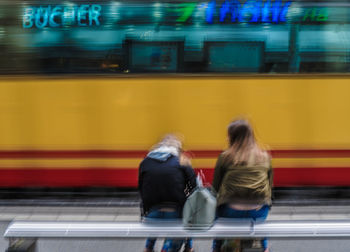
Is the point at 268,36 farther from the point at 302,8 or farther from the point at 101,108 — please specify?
the point at 101,108

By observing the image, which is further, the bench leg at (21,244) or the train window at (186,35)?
the train window at (186,35)

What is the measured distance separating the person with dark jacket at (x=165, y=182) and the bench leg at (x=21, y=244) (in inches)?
37.3

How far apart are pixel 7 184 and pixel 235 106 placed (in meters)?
3.42

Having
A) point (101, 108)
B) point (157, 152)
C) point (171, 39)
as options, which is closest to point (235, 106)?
point (171, 39)

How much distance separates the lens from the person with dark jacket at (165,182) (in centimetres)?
420

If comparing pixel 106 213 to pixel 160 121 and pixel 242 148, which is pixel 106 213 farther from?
pixel 242 148

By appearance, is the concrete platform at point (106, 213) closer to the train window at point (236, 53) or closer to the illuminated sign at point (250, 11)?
the train window at point (236, 53)

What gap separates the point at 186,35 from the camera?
23.7 ft

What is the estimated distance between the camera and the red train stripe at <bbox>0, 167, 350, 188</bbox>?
730 centimetres

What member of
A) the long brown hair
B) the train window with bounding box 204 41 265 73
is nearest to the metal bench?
the long brown hair

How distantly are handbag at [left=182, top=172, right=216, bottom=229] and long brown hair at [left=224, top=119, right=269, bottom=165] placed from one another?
326mm

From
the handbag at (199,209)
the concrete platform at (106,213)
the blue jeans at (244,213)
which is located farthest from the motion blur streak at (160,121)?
the handbag at (199,209)

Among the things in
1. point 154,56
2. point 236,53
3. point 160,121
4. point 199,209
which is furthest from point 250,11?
point 199,209

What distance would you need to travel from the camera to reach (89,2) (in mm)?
7238
